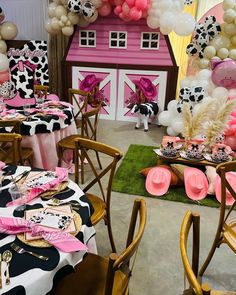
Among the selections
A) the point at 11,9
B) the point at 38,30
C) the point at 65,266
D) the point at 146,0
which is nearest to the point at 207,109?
the point at 146,0

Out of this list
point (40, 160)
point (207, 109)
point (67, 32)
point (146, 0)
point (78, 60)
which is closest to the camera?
point (40, 160)

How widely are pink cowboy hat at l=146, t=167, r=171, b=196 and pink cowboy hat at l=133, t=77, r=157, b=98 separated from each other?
2.24 m

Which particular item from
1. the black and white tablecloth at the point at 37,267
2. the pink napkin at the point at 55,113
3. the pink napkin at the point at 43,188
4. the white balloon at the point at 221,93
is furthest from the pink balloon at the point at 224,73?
the black and white tablecloth at the point at 37,267

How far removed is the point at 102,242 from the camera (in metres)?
2.14

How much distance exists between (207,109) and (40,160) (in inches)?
71.5

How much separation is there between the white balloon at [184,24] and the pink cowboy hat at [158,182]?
7.52ft

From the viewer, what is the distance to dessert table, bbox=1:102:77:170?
2.61m

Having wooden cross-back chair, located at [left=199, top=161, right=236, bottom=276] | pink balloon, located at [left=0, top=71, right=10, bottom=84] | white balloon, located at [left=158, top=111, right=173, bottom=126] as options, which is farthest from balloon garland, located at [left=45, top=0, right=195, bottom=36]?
wooden cross-back chair, located at [left=199, top=161, right=236, bottom=276]

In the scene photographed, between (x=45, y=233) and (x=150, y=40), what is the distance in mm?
4089

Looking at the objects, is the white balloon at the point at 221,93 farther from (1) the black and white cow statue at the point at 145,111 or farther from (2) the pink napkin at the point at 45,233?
(2) the pink napkin at the point at 45,233

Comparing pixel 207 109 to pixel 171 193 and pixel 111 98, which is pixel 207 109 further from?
pixel 111 98

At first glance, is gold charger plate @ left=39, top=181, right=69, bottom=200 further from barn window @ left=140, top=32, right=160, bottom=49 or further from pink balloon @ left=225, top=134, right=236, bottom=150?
barn window @ left=140, top=32, right=160, bottom=49

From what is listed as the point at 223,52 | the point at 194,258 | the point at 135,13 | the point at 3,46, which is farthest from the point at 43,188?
the point at 3,46

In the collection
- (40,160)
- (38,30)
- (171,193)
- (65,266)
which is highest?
(38,30)
